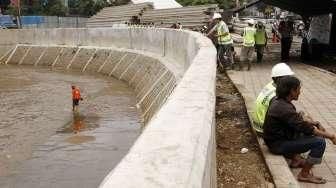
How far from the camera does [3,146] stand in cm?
1193

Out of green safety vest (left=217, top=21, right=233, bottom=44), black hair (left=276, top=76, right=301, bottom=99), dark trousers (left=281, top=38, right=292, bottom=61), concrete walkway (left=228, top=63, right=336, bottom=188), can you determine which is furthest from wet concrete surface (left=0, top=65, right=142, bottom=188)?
dark trousers (left=281, top=38, right=292, bottom=61)

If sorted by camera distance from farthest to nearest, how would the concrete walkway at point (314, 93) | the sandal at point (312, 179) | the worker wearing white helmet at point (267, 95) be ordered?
1. the worker wearing white helmet at point (267, 95)
2. the concrete walkway at point (314, 93)
3. the sandal at point (312, 179)

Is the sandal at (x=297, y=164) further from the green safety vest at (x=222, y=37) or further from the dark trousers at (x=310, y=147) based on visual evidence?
the green safety vest at (x=222, y=37)

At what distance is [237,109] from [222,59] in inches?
253

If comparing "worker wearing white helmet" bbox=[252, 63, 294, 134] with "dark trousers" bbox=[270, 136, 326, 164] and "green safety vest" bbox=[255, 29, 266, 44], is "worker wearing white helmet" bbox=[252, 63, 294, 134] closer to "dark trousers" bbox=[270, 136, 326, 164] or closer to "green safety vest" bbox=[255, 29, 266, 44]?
"dark trousers" bbox=[270, 136, 326, 164]

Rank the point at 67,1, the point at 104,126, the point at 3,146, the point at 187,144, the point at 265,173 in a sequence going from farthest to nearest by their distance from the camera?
1. the point at 67,1
2. the point at 104,126
3. the point at 3,146
4. the point at 265,173
5. the point at 187,144

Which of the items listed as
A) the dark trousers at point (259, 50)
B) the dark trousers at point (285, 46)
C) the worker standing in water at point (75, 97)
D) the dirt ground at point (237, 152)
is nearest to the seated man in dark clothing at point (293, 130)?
the dirt ground at point (237, 152)

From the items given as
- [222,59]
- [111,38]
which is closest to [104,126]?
[222,59]

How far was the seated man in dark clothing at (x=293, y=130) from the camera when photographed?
6035 millimetres

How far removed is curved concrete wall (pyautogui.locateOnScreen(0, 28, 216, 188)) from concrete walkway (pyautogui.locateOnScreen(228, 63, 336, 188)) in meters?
1.30

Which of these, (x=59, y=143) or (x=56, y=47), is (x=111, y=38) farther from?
(x=59, y=143)

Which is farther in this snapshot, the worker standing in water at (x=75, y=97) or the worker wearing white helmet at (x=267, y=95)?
the worker standing in water at (x=75, y=97)

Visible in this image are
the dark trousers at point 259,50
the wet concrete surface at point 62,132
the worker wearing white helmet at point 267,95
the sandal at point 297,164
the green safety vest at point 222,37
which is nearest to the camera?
the sandal at point 297,164

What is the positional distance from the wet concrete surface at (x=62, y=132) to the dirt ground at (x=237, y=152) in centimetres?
228
